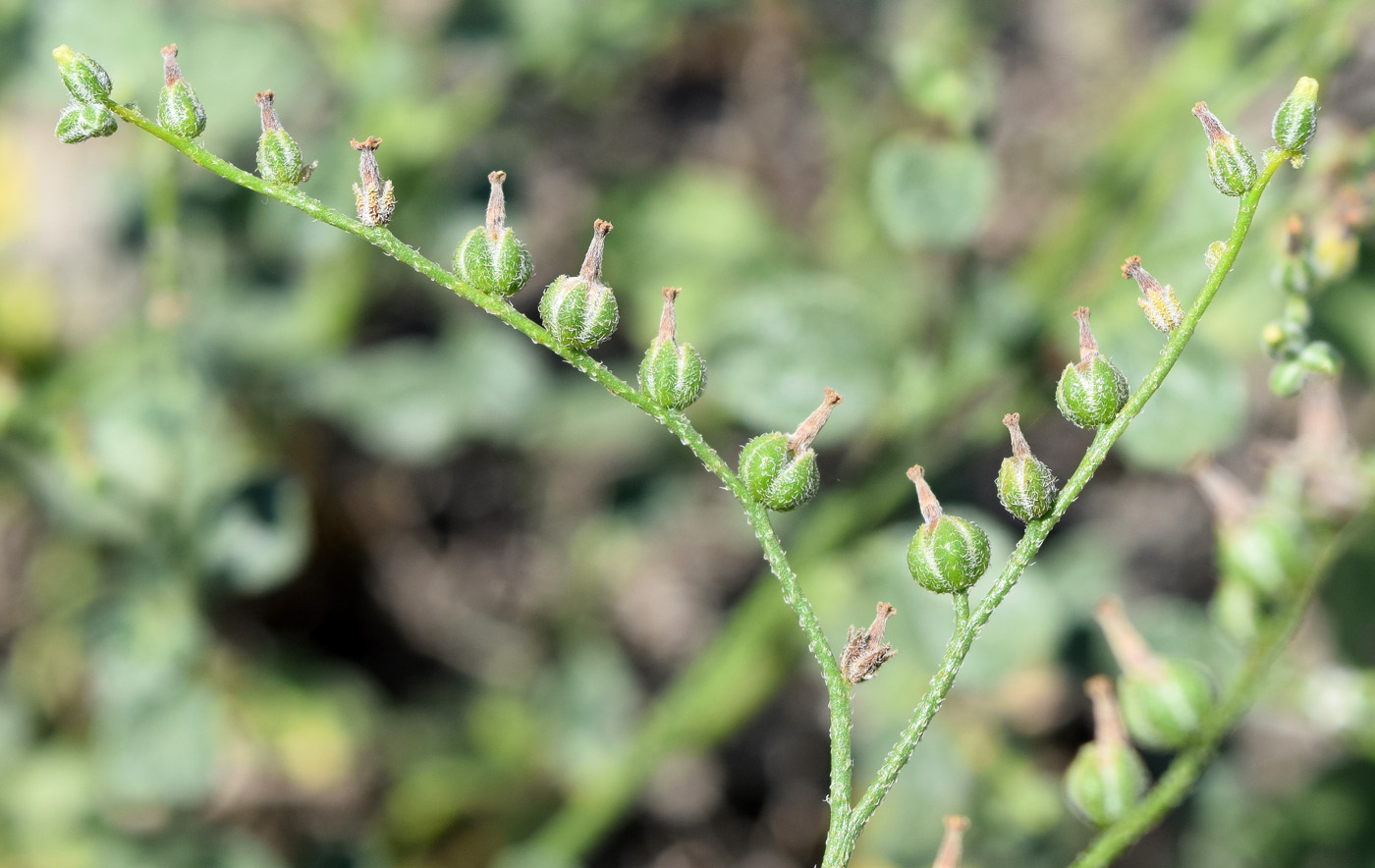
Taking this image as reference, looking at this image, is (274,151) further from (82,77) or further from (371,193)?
(82,77)

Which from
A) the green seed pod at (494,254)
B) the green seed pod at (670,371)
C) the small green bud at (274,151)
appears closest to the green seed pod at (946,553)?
the green seed pod at (670,371)

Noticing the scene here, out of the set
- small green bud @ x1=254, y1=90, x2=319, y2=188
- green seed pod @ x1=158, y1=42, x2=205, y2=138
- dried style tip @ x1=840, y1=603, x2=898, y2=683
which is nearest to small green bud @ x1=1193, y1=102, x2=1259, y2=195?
dried style tip @ x1=840, y1=603, x2=898, y2=683

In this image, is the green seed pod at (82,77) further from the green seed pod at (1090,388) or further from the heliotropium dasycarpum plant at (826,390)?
the green seed pod at (1090,388)

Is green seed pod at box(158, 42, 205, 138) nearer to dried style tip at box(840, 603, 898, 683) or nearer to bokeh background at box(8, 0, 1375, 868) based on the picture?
bokeh background at box(8, 0, 1375, 868)

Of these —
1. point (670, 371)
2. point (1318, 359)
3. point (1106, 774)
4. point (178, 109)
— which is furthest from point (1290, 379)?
point (178, 109)

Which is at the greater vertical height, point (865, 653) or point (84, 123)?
point (84, 123)
